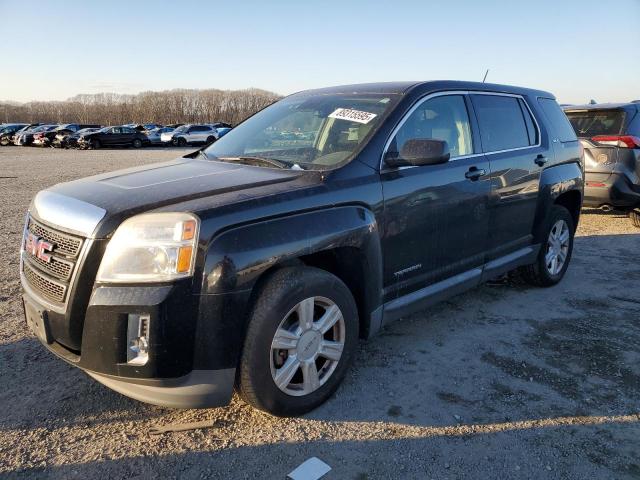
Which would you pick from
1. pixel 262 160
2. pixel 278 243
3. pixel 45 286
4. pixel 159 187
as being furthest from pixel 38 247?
pixel 262 160

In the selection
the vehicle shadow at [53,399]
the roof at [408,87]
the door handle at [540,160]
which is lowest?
the vehicle shadow at [53,399]

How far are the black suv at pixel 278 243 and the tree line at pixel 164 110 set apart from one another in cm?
7039

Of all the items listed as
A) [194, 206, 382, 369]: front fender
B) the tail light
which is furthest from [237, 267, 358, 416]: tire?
the tail light

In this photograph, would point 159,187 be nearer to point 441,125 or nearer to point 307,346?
point 307,346

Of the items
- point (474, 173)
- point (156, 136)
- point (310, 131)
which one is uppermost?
point (310, 131)

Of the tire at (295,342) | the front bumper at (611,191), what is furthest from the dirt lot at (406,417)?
the front bumper at (611,191)

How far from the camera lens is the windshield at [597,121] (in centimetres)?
737

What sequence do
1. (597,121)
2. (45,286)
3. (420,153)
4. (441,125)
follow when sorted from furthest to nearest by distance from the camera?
(597,121)
(441,125)
(420,153)
(45,286)

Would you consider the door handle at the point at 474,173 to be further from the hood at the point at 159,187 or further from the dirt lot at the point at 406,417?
the hood at the point at 159,187

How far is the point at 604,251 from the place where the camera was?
6520mm

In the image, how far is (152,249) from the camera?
91.6 inches

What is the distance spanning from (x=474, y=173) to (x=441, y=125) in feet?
1.43

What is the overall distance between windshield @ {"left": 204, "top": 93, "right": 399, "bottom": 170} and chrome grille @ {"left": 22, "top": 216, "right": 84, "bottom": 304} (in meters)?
1.34

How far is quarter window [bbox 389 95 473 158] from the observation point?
339cm
